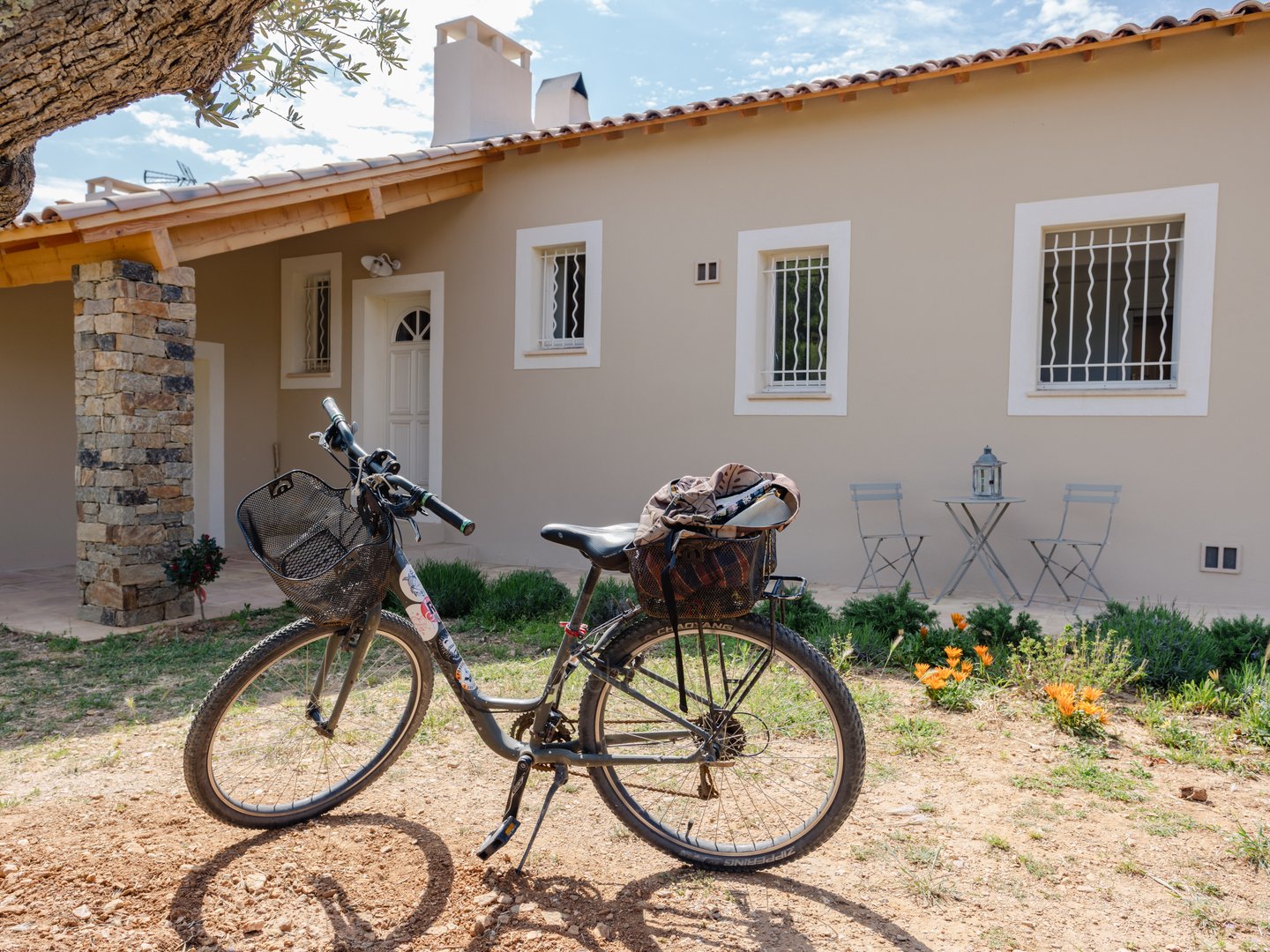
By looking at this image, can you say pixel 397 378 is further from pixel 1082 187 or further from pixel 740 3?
pixel 1082 187

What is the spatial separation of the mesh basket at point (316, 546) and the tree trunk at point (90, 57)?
0.88 metres

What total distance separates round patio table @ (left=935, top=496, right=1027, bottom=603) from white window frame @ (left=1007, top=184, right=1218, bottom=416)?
0.69 m

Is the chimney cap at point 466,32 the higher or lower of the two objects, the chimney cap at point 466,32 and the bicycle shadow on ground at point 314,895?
the higher

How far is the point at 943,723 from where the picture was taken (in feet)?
12.7

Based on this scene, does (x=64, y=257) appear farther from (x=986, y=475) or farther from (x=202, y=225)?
(x=986, y=475)

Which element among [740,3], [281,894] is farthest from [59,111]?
[740,3]

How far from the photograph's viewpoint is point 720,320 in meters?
7.30

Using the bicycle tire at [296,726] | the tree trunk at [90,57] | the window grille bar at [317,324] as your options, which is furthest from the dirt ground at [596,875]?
the window grille bar at [317,324]

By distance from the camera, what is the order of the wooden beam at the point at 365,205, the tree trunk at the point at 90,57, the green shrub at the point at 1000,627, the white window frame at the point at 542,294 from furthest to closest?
the white window frame at the point at 542,294 → the wooden beam at the point at 365,205 → the green shrub at the point at 1000,627 → the tree trunk at the point at 90,57

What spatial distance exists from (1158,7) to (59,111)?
21.0ft

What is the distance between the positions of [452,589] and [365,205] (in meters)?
3.16

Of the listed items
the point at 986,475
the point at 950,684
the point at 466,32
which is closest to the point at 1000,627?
the point at 950,684

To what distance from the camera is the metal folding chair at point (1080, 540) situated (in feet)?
19.7

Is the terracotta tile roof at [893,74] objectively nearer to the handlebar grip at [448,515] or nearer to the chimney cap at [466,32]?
the chimney cap at [466,32]
